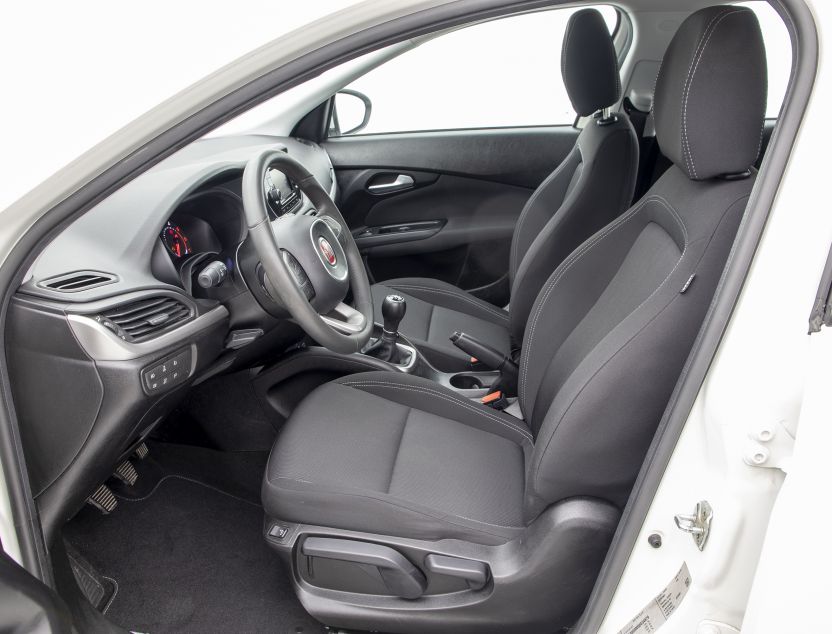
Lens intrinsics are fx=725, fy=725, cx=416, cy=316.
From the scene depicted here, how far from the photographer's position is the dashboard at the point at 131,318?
1.07m

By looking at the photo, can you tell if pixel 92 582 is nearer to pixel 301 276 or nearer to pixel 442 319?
pixel 301 276

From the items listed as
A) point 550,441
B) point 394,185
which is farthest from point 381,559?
point 394,185

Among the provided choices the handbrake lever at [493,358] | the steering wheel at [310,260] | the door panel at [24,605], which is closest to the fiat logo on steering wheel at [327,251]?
the steering wheel at [310,260]

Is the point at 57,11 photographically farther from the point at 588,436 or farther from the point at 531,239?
the point at 531,239

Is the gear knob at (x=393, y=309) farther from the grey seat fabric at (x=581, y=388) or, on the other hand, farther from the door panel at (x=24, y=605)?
the door panel at (x=24, y=605)

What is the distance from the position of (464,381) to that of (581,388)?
0.99 metres

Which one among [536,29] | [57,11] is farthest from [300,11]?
[536,29]

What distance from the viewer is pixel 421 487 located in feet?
4.31

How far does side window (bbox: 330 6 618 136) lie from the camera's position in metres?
2.66

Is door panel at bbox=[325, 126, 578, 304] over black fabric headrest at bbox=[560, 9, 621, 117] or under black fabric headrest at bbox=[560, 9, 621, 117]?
under

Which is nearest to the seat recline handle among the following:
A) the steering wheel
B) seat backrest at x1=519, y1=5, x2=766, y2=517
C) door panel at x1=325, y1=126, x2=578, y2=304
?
seat backrest at x1=519, y1=5, x2=766, y2=517

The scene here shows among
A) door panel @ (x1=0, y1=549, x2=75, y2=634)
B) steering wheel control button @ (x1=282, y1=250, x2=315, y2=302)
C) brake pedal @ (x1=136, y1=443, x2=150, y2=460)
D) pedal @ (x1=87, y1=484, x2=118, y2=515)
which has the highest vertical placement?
steering wheel control button @ (x1=282, y1=250, x2=315, y2=302)

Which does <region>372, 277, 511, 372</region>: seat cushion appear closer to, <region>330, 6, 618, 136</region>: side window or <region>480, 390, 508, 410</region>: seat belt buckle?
<region>480, 390, 508, 410</region>: seat belt buckle

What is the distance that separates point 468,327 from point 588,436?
113 cm
